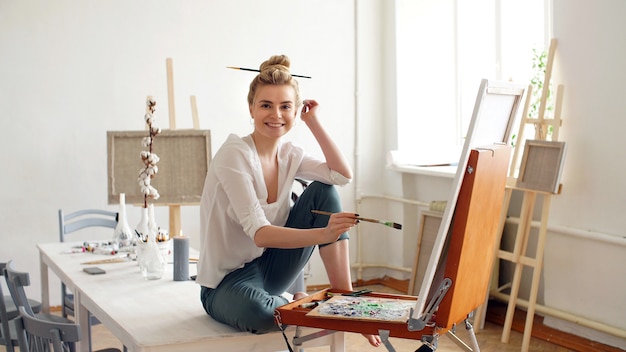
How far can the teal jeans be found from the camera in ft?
7.72

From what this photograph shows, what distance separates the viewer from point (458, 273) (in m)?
2.07

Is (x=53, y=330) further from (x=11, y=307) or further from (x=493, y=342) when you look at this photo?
(x=493, y=342)

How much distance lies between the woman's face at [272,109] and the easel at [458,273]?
656mm

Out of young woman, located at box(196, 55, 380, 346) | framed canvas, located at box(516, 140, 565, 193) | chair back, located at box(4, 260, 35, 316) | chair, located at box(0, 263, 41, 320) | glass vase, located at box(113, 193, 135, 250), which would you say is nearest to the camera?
young woman, located at box(196, 55, 380, 346)

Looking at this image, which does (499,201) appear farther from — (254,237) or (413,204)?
(413,204)

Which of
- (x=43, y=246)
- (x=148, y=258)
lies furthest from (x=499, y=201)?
(x=43, y=246)

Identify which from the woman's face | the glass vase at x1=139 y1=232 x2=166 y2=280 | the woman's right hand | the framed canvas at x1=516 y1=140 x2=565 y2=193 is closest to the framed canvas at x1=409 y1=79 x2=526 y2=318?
the woman's right hand

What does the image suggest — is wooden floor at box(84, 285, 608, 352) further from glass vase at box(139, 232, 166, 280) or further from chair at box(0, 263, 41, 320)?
glass vase at box(139, 232, 166, 280)

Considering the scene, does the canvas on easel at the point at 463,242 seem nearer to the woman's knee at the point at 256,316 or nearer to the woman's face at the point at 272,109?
the woman's knee at the point at 256,316

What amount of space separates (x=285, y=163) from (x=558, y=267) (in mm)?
2057

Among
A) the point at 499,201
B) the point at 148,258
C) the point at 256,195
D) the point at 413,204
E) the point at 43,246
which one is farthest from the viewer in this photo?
the point at 413,204

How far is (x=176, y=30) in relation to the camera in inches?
202

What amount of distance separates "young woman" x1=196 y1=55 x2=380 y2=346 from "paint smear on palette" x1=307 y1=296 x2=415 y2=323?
199 mm

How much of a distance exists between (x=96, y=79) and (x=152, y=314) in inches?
108
